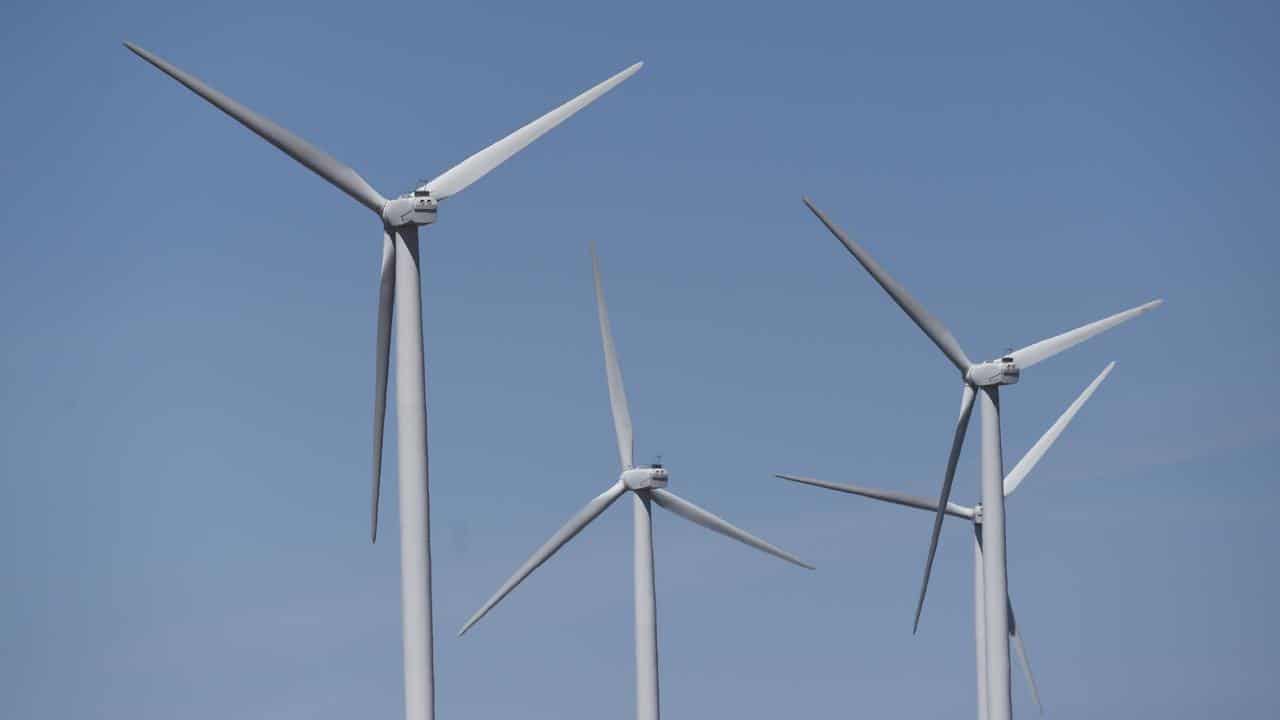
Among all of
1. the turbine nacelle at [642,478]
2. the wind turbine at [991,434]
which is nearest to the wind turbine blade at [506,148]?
the wind turbine at [991,434]

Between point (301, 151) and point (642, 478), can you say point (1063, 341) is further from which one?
point (301, 151)

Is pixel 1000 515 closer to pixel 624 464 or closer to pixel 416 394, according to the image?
pixel 624 464

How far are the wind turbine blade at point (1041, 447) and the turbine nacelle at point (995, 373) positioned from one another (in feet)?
66.2

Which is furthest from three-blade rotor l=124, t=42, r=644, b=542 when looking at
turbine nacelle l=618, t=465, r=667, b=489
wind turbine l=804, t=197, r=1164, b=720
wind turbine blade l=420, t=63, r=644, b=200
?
turbine nacelle l=618, t=465, r=667, b=489

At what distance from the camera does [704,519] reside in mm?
98812

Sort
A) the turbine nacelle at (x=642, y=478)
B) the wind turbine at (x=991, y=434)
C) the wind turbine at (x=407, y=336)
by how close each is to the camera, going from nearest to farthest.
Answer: the wind turbine at (x=407, y=336), the wind turbine at (x=991, y=434), the turbine nacelle at (x=642, y=478)

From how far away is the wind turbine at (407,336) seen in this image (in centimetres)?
6306

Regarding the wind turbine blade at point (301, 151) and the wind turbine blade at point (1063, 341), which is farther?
the wind turbine blade at point (1063, 341)

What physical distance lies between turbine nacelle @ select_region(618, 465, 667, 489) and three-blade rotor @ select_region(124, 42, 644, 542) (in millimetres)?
28188

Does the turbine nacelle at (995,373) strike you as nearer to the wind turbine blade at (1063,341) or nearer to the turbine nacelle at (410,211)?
the wind turbine blade at (1063,341)

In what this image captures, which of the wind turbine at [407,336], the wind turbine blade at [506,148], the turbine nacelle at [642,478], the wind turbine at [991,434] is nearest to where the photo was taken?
the wind turbine at [407,336]

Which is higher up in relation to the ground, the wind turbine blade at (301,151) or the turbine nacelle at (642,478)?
the wind turbine blade at (301,151)

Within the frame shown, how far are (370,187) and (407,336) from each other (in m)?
4.68

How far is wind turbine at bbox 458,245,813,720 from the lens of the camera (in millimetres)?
95312
